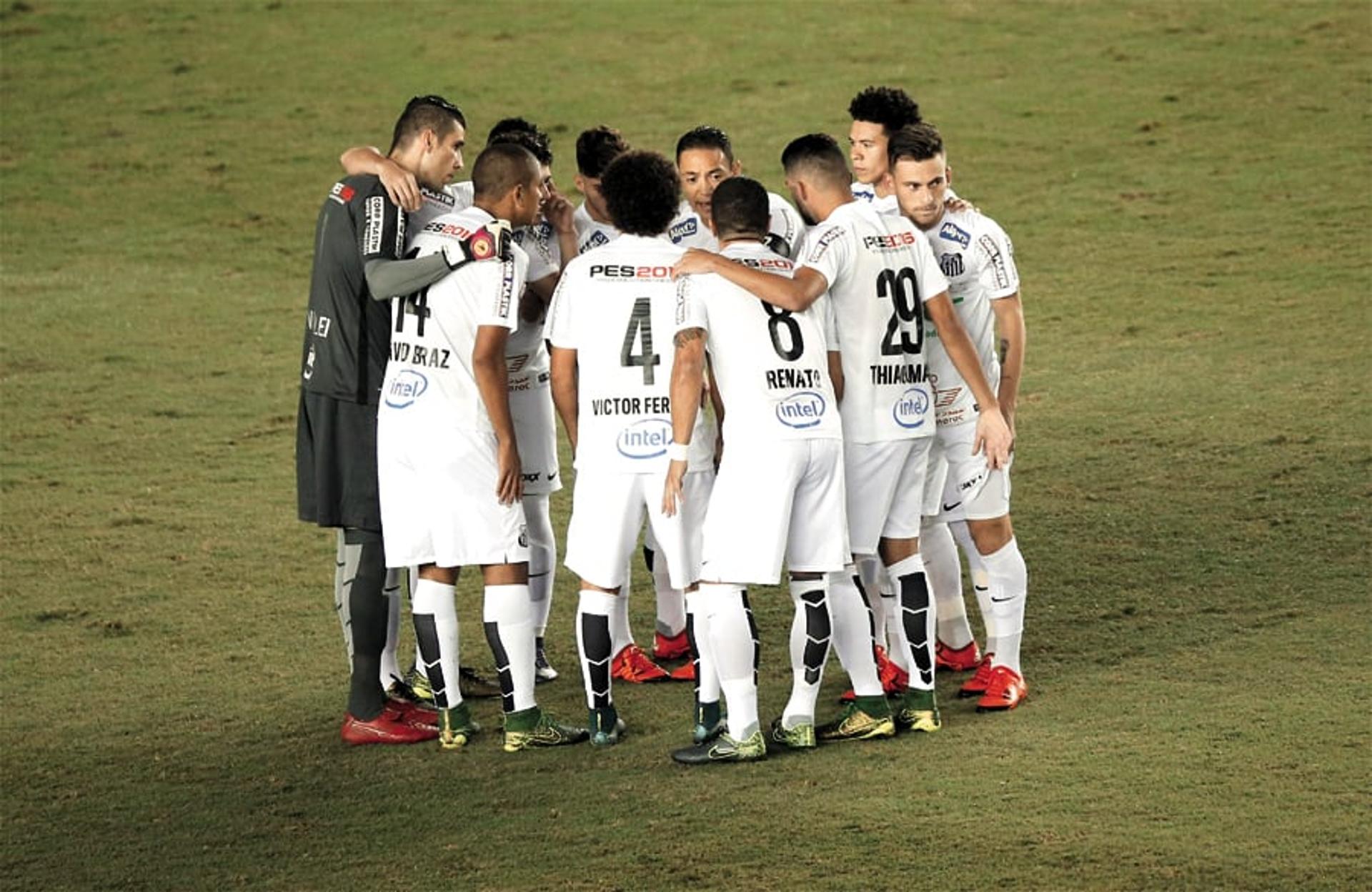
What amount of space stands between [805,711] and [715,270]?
136cm

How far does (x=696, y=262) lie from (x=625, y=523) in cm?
83

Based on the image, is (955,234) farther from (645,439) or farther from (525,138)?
(525,138)

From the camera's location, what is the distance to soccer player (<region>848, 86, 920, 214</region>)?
21.2 feet

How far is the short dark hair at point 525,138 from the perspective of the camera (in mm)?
6545

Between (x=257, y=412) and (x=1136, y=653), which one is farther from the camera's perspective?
(x=257, y=412)

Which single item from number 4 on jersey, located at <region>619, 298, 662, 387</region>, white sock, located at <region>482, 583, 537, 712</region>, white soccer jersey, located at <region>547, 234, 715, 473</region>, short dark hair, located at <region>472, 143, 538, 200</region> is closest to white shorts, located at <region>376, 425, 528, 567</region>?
white sock, located at <region>482, 583, 537, 712</region>

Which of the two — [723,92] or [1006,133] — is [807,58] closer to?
[723,92]

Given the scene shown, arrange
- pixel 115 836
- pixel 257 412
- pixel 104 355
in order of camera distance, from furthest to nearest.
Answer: pixel 104 355
pixel 257 412
pixel 115 836

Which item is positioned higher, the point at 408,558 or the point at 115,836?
the point at 408,558

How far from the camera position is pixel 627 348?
577 centimetres

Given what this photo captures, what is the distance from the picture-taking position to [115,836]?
5.42m

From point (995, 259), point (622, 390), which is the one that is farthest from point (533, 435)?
point (995, 259)

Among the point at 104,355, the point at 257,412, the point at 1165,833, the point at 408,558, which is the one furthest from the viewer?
the point at 104,355

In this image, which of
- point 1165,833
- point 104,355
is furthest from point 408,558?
point 104,355
